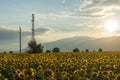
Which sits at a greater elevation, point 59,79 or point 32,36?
point 32,36

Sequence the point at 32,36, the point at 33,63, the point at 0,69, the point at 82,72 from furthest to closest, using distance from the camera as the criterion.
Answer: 1. the point at 32,36
2. the point at 33,63
3. the point at 0,69
4. the point at 82,72

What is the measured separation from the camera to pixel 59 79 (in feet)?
54.3

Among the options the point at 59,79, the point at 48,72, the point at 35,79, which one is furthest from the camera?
the point at 59,79

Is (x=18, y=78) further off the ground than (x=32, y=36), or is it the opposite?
(x=32, y=36)

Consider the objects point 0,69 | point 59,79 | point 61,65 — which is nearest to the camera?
point 59,79

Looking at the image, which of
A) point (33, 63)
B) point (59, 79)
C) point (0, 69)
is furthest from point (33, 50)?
point (59, 79)

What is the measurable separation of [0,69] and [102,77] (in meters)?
6.12

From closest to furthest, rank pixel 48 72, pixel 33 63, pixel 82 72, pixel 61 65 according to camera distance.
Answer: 1. pixel 48 72
2. pixel 82 72
3. pixel 61 65
4. pixel 33 63

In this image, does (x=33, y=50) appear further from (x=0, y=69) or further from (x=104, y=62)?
(x=0, y=69)

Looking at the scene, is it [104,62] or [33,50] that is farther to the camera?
[33,50]

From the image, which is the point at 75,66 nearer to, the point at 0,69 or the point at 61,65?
the point at 61,65

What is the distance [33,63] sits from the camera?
24.7 m

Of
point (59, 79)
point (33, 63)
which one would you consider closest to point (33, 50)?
→ point (33, 63)

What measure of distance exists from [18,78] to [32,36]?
51.5 m
